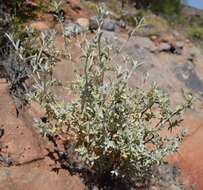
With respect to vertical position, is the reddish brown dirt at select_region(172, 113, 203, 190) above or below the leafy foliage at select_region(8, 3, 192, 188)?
below

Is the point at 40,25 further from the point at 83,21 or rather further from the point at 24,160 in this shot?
the point at 24,160

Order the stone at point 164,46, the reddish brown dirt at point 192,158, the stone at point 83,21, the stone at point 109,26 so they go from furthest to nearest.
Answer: the stone at point 164,46, the stone at point 109,26, the stone at point 83,21, the reddish brown dirt at point 192,158

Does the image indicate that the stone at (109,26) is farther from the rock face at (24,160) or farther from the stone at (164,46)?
the rock face at (24,160)

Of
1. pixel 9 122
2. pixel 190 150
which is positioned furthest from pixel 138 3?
pixel 9 122

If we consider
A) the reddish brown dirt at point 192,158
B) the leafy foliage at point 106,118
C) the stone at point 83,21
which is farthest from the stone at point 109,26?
the leafy foliage at point 106,118

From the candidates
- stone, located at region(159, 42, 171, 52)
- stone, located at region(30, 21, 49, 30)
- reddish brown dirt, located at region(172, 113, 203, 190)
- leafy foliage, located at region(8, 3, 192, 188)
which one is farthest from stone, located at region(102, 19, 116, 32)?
leafy foliage, located at region(8, 3, 192, 188)

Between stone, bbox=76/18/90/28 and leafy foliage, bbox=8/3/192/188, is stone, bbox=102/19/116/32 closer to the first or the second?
stone, bbox=76/18/90/28

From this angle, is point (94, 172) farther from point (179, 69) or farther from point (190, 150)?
point (179, 69)

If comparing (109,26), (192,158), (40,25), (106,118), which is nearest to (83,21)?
(109,26)
